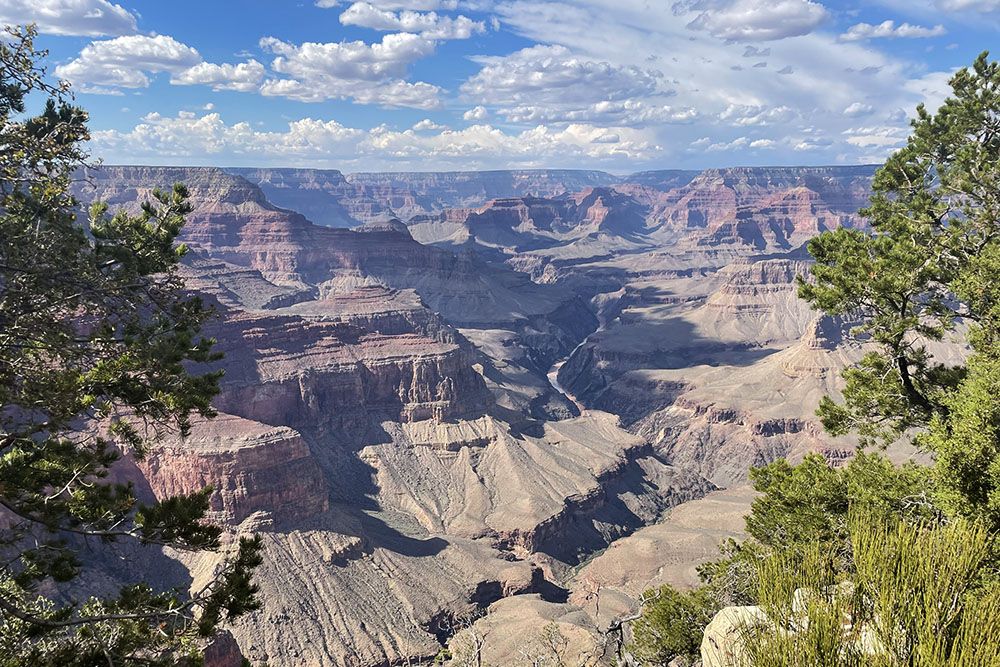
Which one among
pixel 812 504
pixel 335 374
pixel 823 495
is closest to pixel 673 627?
pixel 812 504

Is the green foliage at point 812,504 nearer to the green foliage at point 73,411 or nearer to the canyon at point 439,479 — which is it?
the canyon at point 439,479

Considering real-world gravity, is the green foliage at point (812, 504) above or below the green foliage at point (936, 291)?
below

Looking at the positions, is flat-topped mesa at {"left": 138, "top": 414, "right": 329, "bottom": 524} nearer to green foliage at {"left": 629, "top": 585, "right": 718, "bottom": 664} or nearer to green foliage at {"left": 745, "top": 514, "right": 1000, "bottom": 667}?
green foliage at {"left": 629, "top": 585, "right": 718, "bottom": 664}

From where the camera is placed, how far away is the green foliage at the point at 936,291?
16641mm

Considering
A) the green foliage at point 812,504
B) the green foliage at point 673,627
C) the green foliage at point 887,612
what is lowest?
the green foliage at point 673,627

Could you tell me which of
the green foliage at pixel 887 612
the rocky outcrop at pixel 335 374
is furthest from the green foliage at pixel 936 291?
the rocky outcrop at pixel 335 374

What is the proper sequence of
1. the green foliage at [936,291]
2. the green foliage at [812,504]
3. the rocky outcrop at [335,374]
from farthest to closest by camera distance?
the rocky outcrop at [335,374]
the green foliage at [812,504]
the green foliage at [936,291]

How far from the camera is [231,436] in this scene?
257 ft

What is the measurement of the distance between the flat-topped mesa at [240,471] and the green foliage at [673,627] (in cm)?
5795

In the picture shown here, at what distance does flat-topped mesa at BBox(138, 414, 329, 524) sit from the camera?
75.4 metres

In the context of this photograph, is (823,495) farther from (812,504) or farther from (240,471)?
(240,471)

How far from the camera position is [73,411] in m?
15.0

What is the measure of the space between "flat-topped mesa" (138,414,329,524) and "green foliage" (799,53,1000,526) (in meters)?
67.2

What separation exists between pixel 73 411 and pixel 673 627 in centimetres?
2394
